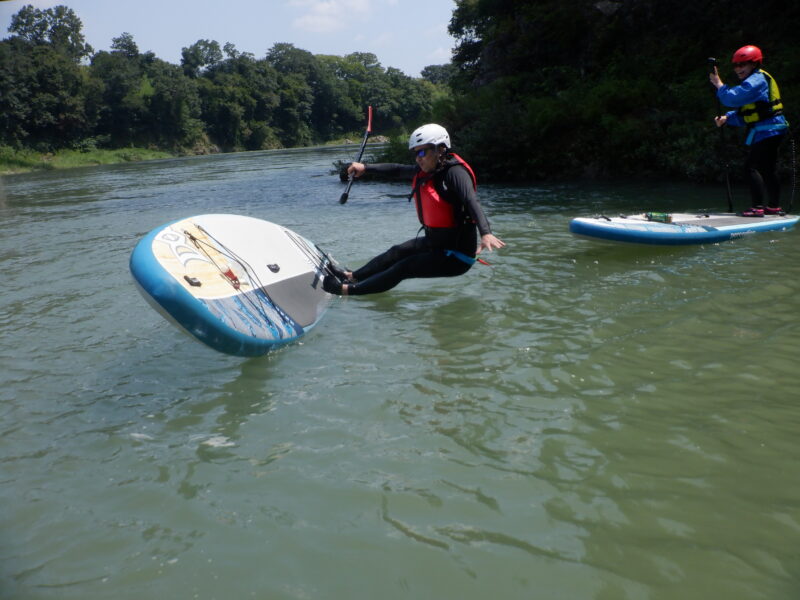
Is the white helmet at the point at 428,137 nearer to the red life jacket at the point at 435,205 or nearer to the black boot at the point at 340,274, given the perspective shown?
the red life jacket at the point at 435,205

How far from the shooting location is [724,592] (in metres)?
2.23

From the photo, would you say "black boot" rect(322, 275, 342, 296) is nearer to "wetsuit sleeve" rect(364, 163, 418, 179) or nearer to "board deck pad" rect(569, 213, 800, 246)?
"wetsuit sleeve" rect(364, 163, 418, 179)

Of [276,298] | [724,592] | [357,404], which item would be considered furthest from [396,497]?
[276,298]

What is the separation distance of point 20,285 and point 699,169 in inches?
514

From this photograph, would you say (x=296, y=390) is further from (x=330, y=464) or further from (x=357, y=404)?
(x=330, y=464)

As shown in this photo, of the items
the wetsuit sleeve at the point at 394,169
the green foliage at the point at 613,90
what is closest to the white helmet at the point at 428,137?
the wetsuit sleeve at the point at 394,169

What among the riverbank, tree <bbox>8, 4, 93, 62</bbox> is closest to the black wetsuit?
the riverbank

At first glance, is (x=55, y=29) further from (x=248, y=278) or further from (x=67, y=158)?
(x=248, y=278)

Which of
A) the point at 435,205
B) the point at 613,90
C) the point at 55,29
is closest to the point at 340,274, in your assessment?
the point at 435,205

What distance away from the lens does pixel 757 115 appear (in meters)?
8.08

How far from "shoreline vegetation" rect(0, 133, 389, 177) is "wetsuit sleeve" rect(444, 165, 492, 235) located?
158 feet

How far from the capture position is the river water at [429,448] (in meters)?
2.47

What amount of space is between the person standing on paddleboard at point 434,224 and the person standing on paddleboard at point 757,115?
460 cm

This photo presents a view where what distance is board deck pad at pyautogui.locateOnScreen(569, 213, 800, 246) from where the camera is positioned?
24.2 feet
